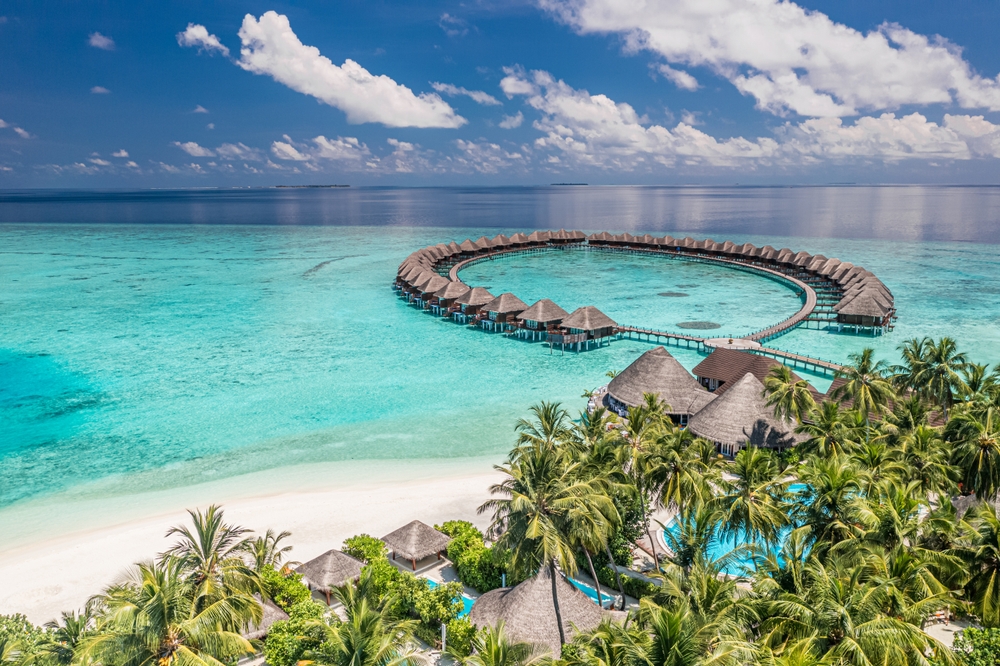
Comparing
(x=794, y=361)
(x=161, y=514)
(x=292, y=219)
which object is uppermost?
(x=292, y=219)

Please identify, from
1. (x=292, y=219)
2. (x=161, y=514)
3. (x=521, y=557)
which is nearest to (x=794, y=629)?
(x=521, y=557)

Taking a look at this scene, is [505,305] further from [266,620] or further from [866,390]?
[266,620]

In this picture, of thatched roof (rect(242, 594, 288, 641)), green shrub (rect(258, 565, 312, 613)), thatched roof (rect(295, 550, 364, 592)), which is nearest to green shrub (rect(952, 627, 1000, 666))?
thatched roof (rect(295, 550, 364, 592))

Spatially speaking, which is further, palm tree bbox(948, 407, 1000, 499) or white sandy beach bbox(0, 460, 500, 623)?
white sandy beach bbox(0, 460, 500, 623)

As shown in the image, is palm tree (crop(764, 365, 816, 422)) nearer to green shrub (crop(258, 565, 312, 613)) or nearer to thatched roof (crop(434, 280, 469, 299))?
green shrub (crop(258, 565, 312, 613))

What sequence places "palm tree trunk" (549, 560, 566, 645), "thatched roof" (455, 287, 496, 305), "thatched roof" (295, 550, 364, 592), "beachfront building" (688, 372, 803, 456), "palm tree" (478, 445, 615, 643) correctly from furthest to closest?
"thatched roof" (455, 287, 496, 305), "beachfront building" (688, 372, 803, 456), "thatched roof" (295, 550, 364, 592), "palm tree trunk" (549, 560, 566, 645), "palm tree" (478, 445, 615, 643)

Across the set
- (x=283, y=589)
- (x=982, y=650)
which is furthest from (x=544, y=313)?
(x=982, y=650)

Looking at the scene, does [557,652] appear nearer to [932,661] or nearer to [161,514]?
[932,661]
